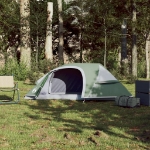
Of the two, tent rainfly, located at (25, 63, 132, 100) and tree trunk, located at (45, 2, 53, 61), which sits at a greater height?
tree trunk, located at (45, 2, 53, 61)

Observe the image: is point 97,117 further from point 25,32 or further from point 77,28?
point 77,28

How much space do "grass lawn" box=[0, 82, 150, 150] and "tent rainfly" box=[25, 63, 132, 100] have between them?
1048mm

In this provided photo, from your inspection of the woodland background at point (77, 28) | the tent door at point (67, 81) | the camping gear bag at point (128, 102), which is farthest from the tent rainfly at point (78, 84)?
the woodland background at point (77, 28)

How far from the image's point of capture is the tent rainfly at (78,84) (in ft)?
39.8

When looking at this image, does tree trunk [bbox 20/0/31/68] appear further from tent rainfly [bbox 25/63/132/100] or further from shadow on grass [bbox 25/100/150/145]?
shadow on grass [bbox 25/100/150/145]

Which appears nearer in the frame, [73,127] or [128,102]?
[73,127]

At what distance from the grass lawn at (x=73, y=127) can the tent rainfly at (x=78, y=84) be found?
1048mm

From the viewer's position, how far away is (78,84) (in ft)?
46.3

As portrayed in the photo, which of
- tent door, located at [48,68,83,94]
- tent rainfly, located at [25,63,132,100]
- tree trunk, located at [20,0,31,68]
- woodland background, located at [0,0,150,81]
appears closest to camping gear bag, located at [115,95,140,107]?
tent rainfly, located at [25,63,132,100]

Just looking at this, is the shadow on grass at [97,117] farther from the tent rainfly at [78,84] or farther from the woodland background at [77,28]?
the woodland background at [77,28]

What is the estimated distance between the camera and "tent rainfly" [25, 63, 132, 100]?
1212 cm

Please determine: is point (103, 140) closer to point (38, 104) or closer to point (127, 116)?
point (127, 116)

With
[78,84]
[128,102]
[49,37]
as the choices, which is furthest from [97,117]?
[49,37]

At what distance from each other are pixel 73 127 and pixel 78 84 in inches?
262
